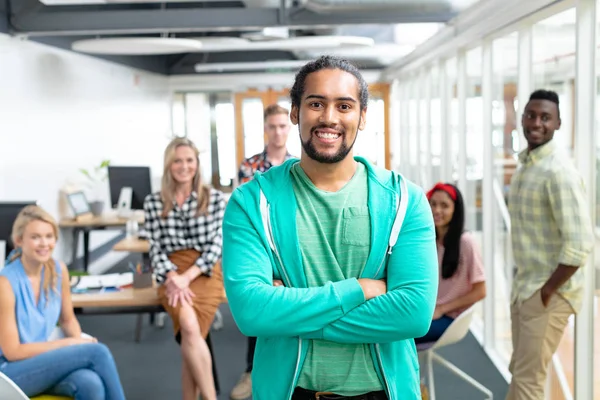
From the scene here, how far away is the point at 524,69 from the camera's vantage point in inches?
183

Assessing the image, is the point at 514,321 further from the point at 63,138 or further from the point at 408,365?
the point at 63,138

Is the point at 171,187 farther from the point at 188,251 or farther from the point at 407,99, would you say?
the point at 407,99

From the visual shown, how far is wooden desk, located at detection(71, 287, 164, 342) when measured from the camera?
389cm

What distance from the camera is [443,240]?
3.89 meters

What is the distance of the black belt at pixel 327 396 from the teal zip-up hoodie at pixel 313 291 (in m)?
0.03

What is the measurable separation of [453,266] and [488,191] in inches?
71.8

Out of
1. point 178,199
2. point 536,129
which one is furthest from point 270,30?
point 536,129

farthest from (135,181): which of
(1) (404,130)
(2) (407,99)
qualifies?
(1) (404,130)

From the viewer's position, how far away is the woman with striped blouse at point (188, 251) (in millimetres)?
3830

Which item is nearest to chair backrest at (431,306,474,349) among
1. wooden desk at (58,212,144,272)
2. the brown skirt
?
the brown skirt

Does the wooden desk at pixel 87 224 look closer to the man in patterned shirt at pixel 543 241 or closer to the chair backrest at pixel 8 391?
the chair backrest at pixel 8 391

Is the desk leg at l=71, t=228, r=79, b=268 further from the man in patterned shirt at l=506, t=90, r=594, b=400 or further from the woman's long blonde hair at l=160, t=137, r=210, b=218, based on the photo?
the man in patterned shirt at l=506, t=90, r=594, b=400

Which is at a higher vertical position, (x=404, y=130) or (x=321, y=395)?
(x=404, y=130)

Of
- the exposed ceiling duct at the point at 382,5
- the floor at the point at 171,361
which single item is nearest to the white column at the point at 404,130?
the floor at the point at 171,361
